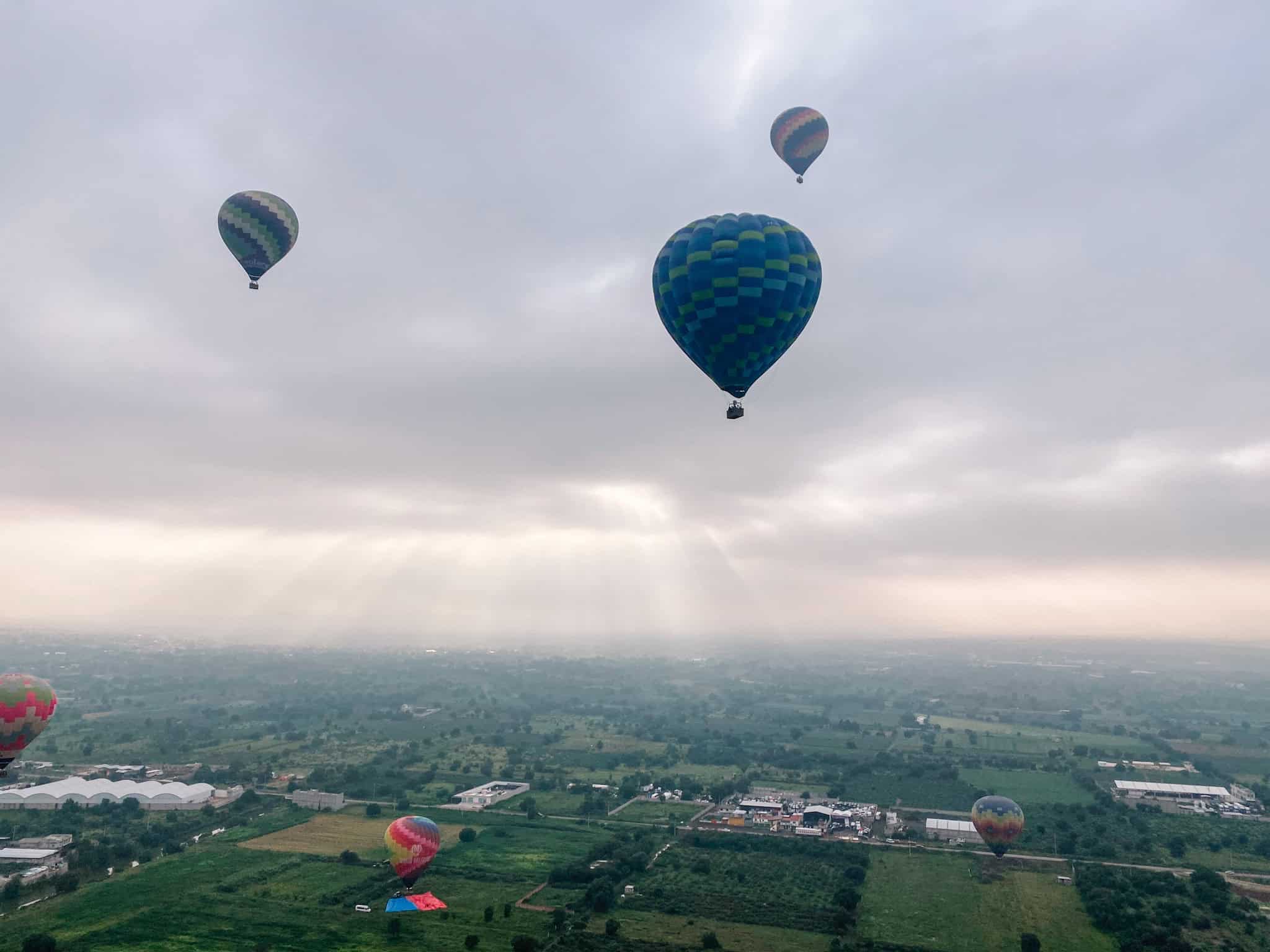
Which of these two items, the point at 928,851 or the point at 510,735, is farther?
the point at 510,735

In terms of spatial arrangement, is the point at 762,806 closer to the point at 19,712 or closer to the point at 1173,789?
the point at 1173,789

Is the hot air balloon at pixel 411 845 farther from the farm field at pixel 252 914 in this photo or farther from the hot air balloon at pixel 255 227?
the hot air balloon at pixel 255 227

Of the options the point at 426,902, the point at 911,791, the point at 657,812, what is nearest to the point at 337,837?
the point at 426,902

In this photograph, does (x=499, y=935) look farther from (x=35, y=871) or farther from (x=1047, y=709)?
(x=1047, y=709)

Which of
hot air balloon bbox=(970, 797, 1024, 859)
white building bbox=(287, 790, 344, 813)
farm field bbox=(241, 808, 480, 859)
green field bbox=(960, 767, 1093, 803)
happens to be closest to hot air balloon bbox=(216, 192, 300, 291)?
farm field bbox=(241, 808, 480, 859)

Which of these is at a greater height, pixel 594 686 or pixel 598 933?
pixel 594 686

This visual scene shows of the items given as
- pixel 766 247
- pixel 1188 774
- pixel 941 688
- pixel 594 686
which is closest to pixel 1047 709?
pixel 941 688

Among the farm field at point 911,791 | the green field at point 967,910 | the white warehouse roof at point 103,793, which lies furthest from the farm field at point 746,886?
the white warehouse roof at point 103,793
